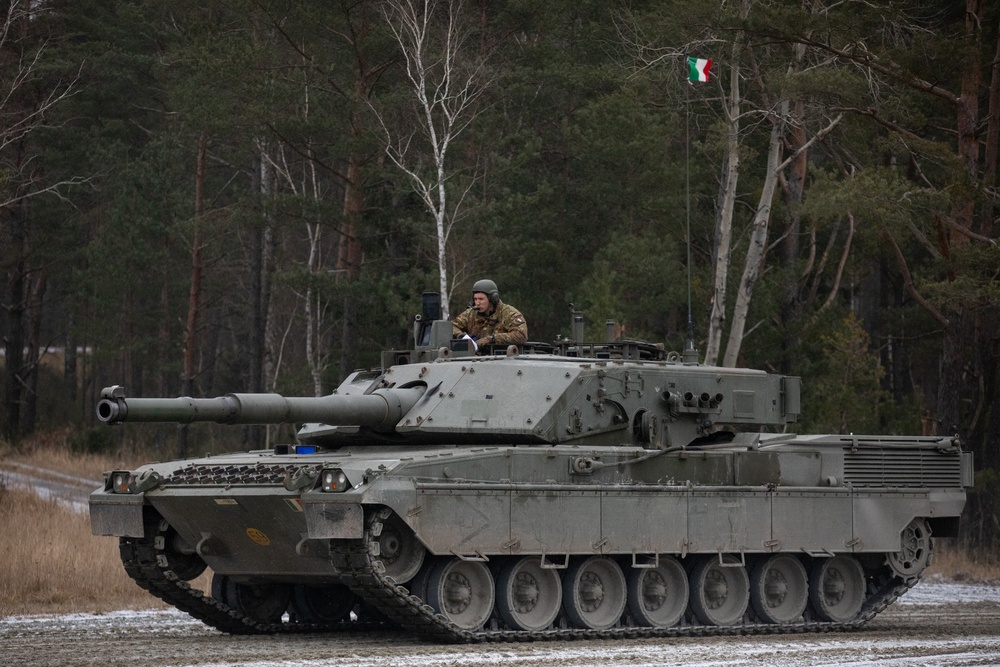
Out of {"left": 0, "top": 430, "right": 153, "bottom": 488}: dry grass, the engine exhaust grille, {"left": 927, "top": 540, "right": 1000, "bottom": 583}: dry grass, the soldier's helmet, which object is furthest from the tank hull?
{"left": 0, "top": 430, "right": 153, "bottom": 488}: dry grass

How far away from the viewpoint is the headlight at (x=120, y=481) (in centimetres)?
1330

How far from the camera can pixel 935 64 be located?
Answer: 66.6ft

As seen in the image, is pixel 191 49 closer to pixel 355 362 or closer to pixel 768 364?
pixel 355 362

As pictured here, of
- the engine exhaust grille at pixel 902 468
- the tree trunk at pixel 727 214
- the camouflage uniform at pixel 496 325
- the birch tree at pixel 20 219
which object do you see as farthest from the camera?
the birch tree at pixel 20 219

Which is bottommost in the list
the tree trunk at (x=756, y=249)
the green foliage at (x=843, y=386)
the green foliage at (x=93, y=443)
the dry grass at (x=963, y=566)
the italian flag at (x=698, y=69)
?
the dry grass at (x=963, y=566)

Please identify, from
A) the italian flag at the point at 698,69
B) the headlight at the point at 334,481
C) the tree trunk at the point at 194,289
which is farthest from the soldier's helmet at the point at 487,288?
the tree trunk at the point at 194,289

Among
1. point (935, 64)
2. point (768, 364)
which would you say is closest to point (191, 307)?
point (768, 364)

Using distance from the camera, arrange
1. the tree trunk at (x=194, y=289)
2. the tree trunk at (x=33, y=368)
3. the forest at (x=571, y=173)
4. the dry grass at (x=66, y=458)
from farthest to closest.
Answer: the tree trunk at (x=33, y=368) → the tree trunk at (x=194, y=289) → the dry grass at (x=66, y=458) → the forest at (x=571, y=173)

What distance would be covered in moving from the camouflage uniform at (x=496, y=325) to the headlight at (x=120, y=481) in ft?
11.7

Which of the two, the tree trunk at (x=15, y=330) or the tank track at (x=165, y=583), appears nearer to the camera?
Result: the tank track at (x=165, y=583)

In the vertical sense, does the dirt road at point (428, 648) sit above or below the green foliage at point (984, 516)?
below

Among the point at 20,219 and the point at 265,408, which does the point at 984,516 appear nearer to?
the point at 265,408

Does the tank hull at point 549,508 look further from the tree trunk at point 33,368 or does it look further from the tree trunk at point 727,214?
the tree trunk at point 33,368

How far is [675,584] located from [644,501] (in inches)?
45.1
